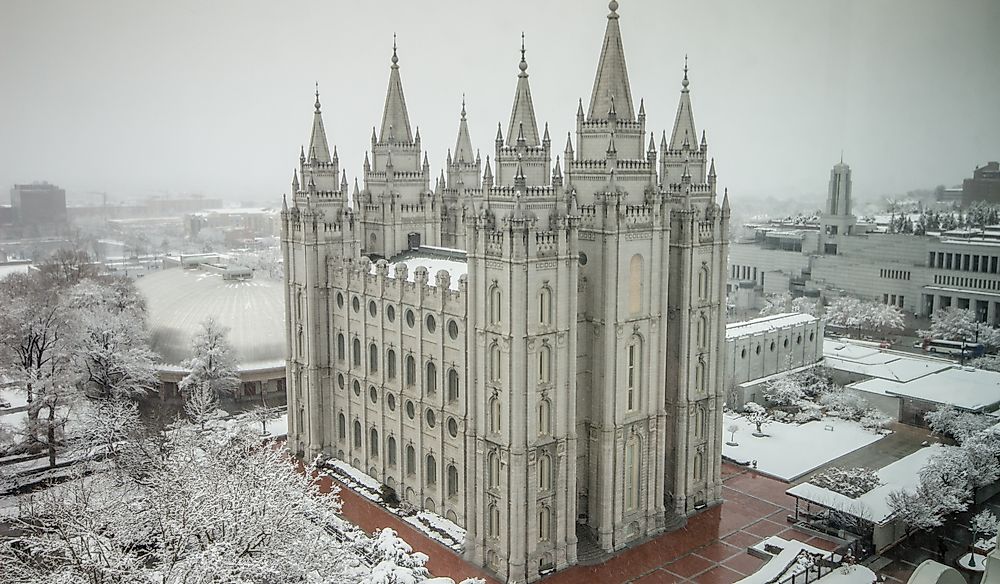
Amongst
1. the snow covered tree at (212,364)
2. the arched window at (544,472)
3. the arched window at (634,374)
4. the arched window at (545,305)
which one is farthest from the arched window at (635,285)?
the snow covered tree at (212,364)

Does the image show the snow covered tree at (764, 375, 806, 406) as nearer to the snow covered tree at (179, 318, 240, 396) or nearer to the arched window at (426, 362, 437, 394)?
the arched window at (426, 362, 437, 394)

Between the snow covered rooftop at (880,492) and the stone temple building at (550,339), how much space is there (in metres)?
5.10

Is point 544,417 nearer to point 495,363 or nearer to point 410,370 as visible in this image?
point 495,363

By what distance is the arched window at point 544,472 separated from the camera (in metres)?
33.8

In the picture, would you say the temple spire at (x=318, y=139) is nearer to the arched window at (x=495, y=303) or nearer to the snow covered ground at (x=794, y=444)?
the arched window at (x=495, y=303)

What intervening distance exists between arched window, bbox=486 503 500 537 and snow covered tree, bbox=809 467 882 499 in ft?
58.1

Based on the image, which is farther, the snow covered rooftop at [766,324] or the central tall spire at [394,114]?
the snow covered rooftop at [766,324]

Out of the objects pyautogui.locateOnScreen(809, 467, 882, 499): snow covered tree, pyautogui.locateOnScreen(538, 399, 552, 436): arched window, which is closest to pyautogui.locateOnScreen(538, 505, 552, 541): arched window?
pyautogui.locateOnScreen(538, 399, 552, 436): arched window

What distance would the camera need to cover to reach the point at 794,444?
163ft

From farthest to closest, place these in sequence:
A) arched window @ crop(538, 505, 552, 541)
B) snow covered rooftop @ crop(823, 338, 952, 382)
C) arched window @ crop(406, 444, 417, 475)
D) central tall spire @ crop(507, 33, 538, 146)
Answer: snow covered rooftop @ crop(823, 338, 952, 382) → arched window @ crop(406, 444, 417, 475) → central tall spire @ crop(507, 33, 538, 146) → arched window @ crop(538, 505, 552, 541)

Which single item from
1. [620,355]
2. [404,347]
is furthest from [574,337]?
[404,347]

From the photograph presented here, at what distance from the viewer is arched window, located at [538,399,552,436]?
110ft

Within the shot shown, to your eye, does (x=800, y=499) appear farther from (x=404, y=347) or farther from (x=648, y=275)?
(x=404, y=347)

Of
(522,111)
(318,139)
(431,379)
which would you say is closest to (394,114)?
(318,139)
